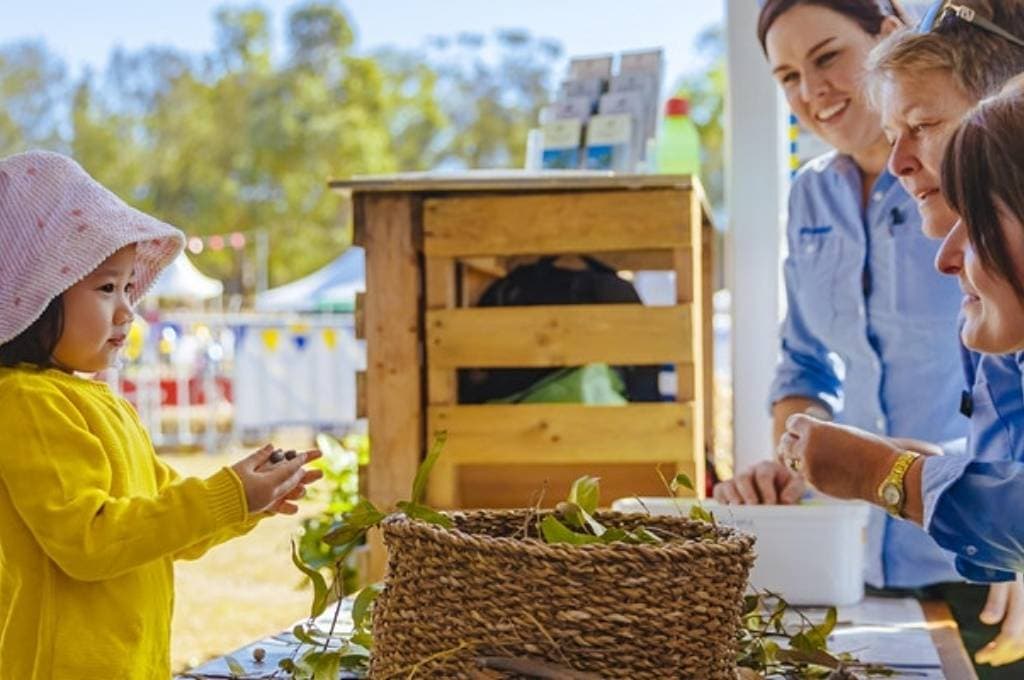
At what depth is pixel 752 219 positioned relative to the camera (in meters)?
2.93

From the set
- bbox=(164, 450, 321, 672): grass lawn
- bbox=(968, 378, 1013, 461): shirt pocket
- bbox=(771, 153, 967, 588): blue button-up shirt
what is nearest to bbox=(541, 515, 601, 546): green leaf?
bbox=(968, 378, 1013, 461): shirt pocket

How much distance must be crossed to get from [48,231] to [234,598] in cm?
509

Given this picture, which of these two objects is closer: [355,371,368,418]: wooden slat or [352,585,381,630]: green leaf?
[352,585,381,630]: green leaf

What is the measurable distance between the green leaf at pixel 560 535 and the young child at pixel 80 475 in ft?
0.84

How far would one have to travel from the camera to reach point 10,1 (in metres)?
36.1

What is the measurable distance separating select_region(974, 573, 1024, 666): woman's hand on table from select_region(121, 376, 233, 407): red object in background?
404 inches

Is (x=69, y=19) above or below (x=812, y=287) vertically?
above

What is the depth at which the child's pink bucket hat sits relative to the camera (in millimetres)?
1332

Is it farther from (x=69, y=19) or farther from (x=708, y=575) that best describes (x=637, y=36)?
(x=708, y=575)

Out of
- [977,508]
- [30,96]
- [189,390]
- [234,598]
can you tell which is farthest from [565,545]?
[30,96]

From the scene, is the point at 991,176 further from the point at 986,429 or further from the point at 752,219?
the point at 752,219

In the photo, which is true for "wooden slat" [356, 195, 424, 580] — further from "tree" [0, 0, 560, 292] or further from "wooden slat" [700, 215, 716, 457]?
"tree" [0, 0, 560, 292]

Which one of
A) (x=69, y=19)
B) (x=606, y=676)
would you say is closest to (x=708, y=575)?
(x=606, y=676)

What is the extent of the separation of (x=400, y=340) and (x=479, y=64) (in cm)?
3026
